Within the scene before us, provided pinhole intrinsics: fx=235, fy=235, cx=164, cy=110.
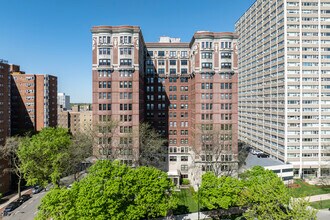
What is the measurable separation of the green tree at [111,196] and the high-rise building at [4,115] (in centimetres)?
4686

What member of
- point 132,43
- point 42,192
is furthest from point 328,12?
point 42,192

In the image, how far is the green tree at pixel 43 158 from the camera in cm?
5234

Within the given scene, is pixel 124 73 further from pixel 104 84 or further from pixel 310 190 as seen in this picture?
pixel 310 190

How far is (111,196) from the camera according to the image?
1375 inches

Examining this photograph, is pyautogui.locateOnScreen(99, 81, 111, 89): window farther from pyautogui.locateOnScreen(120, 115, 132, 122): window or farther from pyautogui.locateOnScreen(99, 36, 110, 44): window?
pyautogui.locateOnScreen(99, 36, 110, 44): window

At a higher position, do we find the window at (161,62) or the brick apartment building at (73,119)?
the window at (161,62)

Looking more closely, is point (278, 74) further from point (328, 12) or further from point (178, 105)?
point (178, 105)

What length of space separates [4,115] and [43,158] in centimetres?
2813

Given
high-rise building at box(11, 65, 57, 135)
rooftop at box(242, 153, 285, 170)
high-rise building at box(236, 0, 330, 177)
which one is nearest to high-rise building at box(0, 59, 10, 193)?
high-rise building at box(11, 65, 57, 135)

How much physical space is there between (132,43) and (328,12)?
223 ft

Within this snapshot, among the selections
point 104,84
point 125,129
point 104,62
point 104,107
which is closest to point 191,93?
point 125,129

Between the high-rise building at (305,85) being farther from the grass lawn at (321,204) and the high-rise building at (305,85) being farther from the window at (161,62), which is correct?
the window at (161,62)

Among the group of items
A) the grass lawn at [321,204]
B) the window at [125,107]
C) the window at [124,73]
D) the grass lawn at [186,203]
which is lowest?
the grass lawn at [321,204]

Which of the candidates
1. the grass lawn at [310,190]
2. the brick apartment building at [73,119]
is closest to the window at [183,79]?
the grass lawn at [310,190]
